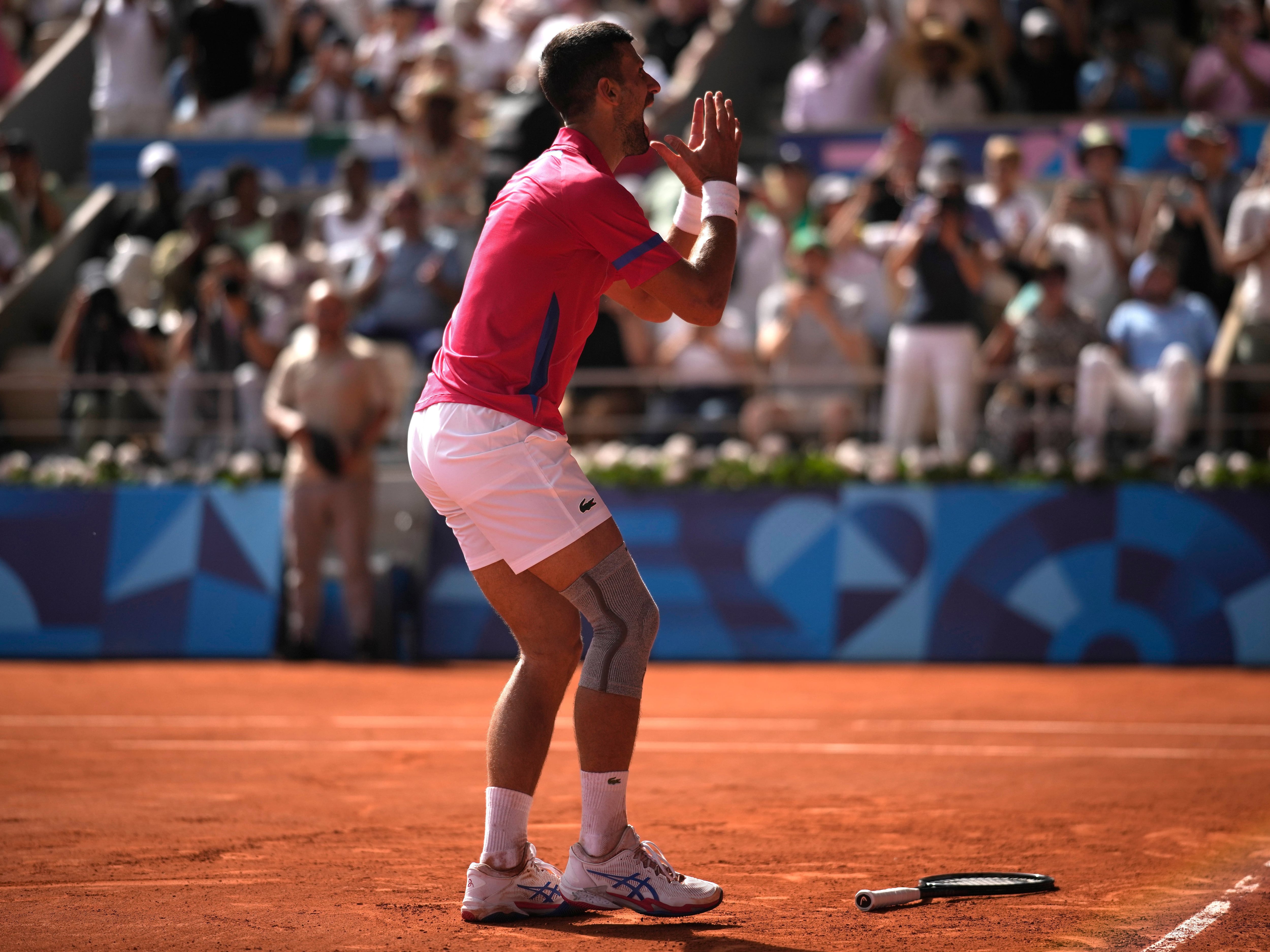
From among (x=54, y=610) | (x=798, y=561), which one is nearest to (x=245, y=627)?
(x=54, y=610)

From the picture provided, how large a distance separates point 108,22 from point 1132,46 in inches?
438

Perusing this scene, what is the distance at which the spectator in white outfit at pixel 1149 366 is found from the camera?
458 inches

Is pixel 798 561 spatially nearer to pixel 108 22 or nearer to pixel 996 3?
pixel 996 3

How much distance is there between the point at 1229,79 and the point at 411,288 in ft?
25.6

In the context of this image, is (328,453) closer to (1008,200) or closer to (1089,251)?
(1008,200)

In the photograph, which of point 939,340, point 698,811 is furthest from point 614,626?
point 939,340

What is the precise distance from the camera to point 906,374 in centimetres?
1232

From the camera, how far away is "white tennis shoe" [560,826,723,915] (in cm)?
454

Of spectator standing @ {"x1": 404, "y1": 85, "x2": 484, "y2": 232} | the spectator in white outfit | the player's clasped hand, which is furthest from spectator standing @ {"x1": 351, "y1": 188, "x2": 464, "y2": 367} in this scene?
the player's clasped hand

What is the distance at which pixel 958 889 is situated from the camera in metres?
4.68

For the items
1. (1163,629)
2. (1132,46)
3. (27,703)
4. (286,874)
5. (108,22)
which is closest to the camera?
(286,874)

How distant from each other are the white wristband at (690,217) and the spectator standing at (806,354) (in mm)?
7675

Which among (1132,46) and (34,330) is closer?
(1132,46)

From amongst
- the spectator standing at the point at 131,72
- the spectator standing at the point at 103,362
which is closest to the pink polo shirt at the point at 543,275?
the spectator standing at the point at 103,362
